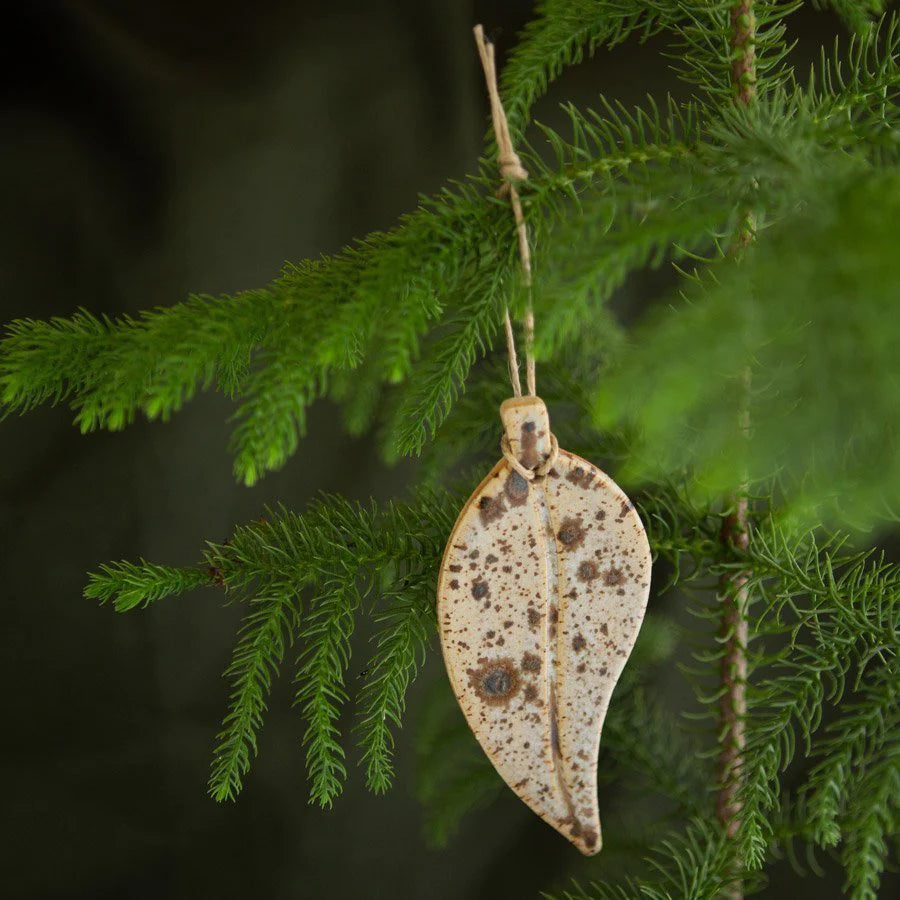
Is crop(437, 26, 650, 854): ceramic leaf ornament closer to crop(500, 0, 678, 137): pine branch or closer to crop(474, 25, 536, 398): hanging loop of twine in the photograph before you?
crop(474, 25, 536, 398): hanging loop of twine

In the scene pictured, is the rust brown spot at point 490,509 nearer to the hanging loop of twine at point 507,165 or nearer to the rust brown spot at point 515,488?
the rust brown spot at point 515,488

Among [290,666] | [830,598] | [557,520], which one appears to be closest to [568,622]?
[557,520]

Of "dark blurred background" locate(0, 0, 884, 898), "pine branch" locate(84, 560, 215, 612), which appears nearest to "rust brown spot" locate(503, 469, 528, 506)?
"pine branch" locate(84, 560, 215, 612)

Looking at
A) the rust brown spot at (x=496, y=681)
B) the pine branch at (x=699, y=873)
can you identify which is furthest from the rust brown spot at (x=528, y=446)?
the pine branch at (x=699, y=873)

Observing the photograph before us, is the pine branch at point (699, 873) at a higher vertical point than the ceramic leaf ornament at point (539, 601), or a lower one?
lower

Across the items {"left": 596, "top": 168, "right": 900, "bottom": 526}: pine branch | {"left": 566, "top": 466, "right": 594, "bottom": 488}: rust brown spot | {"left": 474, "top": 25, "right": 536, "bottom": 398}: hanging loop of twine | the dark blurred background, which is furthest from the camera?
the dark blurred background

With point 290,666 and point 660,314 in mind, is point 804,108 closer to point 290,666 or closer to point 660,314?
point 660,314

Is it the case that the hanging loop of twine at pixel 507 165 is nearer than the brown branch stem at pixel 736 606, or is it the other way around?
the hanging loop of twine at pixel 507 165
